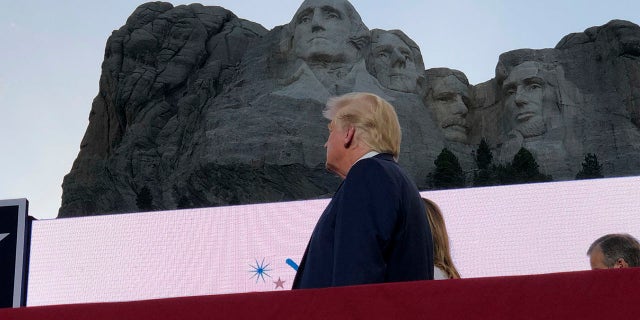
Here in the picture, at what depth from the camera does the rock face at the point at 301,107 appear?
1641cm

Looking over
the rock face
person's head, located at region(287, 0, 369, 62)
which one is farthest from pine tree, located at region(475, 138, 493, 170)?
person's head, located at region(287, 0, 369, 62)

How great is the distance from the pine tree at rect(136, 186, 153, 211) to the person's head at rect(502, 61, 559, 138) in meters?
6.50

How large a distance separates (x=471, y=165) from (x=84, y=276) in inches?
521

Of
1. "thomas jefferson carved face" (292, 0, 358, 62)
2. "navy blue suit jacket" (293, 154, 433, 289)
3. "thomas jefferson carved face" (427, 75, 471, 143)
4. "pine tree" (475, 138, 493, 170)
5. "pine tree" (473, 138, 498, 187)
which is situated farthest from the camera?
"thomas jefferson carved face" (427, 75, 471, 143)

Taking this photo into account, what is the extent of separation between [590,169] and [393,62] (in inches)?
166

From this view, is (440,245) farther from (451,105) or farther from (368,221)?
(451,105)

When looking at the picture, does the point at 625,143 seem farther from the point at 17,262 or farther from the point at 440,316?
the point at 440,316

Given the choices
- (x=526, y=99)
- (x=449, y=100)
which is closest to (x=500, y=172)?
(x=526, y=99)

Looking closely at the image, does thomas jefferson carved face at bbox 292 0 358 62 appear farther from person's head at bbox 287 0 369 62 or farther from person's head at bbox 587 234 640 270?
person's head at bbox 587 234 640 270

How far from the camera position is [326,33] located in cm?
1795

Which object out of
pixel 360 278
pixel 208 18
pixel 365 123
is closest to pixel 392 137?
pixel 365 123

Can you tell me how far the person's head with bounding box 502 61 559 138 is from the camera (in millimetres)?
17953

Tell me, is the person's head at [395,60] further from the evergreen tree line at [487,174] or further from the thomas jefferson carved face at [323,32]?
the evergreen tree line at [487,174]

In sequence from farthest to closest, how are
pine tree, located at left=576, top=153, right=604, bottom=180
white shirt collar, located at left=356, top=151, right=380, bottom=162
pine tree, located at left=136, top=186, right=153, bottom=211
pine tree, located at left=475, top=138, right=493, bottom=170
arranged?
pine tree, located at left=475, top=138, right=493, bottom=170 < pine tree, located at left=136, top=186, right=153, bottom=211 < pine tree, located at left=576, top=153, right=604, bottom=180 < white shirt collar, located at left=356, top=151, right=380, bottom=162
